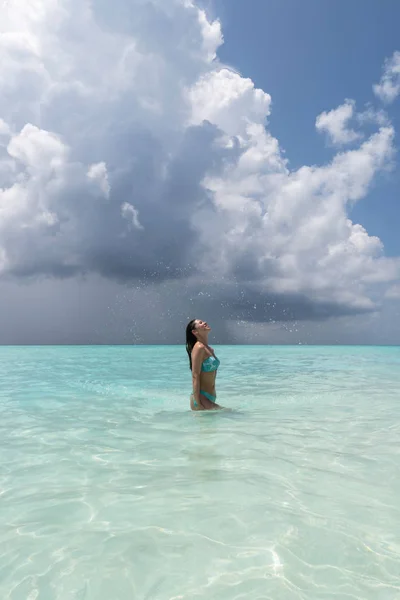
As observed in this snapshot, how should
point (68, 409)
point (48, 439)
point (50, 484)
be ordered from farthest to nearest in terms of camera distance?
point (68, 409)
point (48, 439)
point (50, 484)

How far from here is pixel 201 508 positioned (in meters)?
3.77

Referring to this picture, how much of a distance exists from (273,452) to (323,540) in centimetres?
249

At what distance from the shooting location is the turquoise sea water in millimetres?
2727

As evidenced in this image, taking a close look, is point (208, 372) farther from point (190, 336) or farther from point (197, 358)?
point (190, 336)

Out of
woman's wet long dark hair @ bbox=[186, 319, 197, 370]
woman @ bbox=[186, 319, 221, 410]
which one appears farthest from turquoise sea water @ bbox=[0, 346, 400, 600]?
woman's wet long dark hair @ bbox=[186, 319, 197, 370]

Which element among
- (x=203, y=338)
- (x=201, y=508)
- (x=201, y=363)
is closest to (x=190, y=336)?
(x=203, y=338)

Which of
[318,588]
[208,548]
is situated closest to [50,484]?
[208,548]

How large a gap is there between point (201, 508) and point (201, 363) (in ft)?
13.8

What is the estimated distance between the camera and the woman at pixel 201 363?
7930mm

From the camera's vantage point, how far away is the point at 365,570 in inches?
110

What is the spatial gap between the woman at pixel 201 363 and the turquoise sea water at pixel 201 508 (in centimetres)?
36

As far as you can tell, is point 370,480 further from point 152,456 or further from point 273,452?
point 152,456

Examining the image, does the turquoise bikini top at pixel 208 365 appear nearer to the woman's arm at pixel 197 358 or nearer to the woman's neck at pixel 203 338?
the woman's arm at pixel 197 358

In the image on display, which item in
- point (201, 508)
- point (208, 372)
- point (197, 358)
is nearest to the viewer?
point (201, 508)
